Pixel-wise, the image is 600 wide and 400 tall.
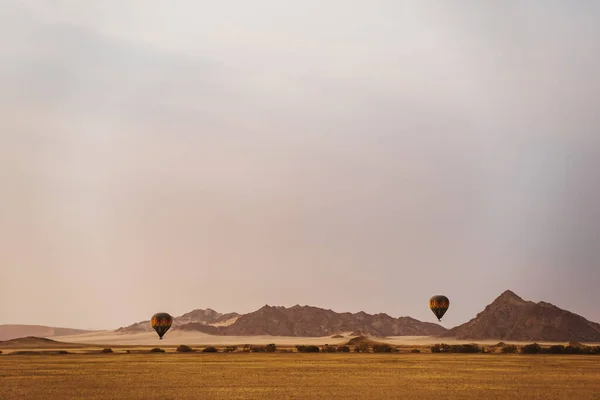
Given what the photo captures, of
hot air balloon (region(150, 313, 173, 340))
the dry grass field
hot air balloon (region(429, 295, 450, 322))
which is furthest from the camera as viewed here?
hot air balloon (region(150, 313, 173, 340))

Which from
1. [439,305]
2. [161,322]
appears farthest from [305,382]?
[161,322]

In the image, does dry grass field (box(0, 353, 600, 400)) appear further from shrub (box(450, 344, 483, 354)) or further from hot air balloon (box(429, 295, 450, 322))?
hot air balloon (box(429, 295, 450, 322))

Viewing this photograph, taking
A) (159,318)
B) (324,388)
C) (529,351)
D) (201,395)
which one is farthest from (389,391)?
(159,318)

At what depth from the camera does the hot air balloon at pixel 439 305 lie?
423 feet

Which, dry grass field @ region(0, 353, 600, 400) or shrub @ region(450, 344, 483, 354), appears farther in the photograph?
shrub @ region(450, 344, 483, 354)

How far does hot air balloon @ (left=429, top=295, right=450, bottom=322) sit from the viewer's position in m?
129

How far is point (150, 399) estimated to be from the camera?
43.2 meters

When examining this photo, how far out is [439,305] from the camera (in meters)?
129

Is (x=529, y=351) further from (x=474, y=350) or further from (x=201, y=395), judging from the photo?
(x=201, y=395)

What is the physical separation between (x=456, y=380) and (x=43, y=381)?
2975 centimetres

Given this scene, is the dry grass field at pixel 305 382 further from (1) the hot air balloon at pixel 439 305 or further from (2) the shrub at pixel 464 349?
(1) the hot air balloon at pixel 439 305

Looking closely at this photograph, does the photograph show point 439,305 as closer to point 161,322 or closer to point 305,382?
point 161,322

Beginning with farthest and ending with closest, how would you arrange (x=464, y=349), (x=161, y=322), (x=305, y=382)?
(x=161, y=322), (x=464, y=349), (x=305, y=382)

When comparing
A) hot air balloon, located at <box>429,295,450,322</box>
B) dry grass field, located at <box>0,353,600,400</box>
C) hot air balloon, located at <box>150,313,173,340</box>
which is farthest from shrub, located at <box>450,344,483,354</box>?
hot air balloon, located at <box>150,313,173,340</box>
